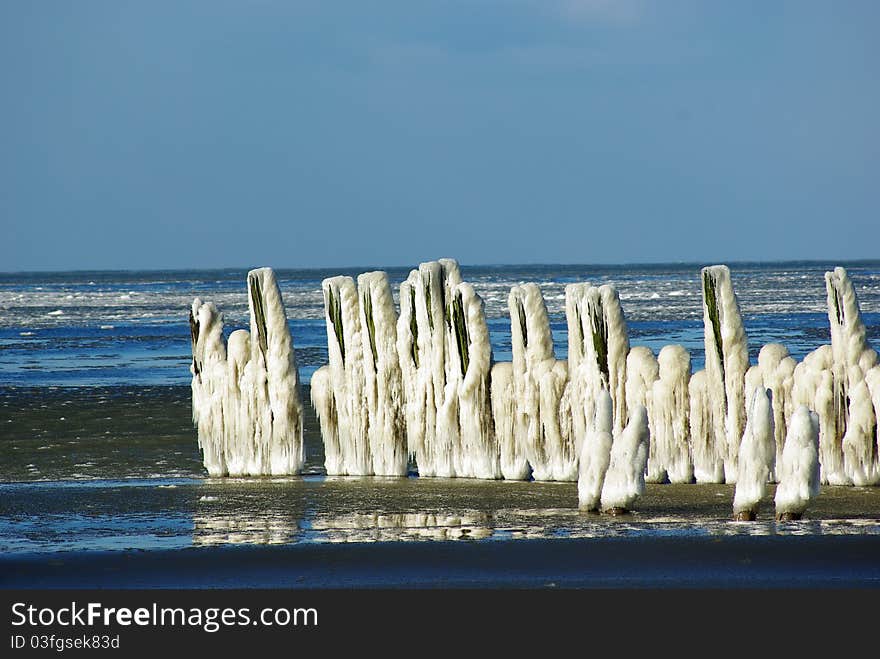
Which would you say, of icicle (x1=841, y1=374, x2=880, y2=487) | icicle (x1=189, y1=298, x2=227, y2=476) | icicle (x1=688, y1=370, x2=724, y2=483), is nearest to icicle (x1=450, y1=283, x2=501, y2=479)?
icicle (x1=688, y1=370, x2=724, y2=483)

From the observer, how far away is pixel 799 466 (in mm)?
7402

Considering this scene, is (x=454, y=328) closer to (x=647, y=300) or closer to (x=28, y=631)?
(x=28, y=631)

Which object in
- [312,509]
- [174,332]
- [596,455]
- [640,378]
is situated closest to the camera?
[596,455]

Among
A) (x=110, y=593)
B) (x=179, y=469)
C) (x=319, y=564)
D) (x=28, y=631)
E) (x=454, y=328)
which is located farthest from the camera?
(x=179, y=469)

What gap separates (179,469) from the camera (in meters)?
11.0

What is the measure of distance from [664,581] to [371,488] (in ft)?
10.9

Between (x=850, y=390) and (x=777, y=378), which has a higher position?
(x=777, y=378)

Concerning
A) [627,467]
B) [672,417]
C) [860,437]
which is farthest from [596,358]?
[860,437]

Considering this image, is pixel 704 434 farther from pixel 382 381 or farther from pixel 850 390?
pixel 382 381

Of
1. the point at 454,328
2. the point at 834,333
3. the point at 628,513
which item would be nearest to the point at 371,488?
the point at 454,328

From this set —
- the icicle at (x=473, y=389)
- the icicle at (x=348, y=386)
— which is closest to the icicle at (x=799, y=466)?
the icicle at (x=473, y=389)

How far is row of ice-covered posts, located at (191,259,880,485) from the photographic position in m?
8.98

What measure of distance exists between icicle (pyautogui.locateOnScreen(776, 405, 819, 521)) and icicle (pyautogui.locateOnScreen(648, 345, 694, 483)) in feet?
5.35

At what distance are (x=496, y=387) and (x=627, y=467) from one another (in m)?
1.98
